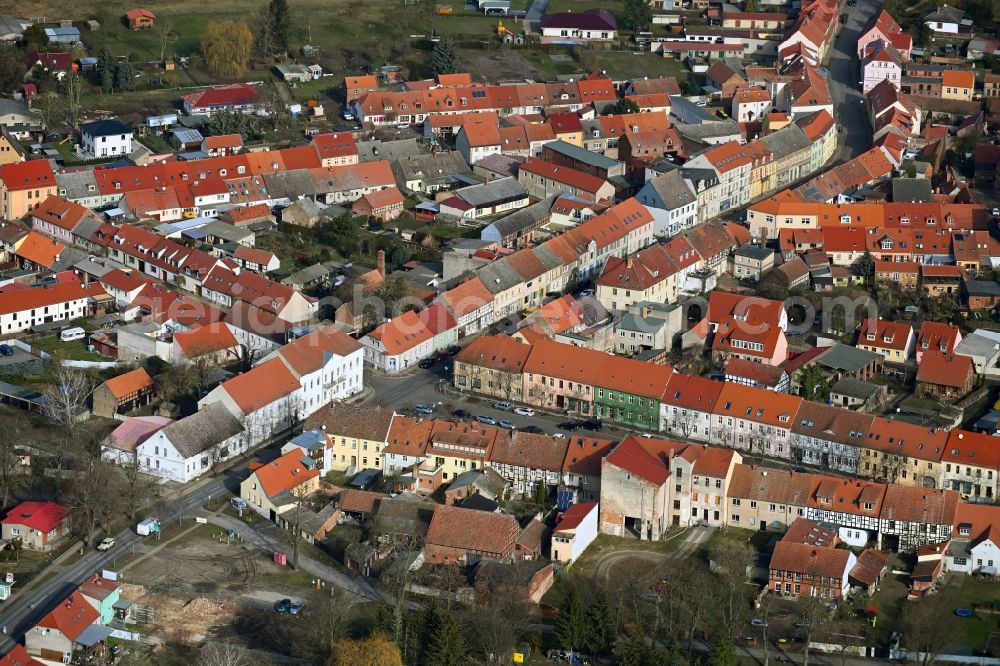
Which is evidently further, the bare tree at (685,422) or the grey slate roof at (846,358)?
the grey slate roof at (846,358)

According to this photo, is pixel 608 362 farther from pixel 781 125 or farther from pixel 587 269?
pixel 781 125

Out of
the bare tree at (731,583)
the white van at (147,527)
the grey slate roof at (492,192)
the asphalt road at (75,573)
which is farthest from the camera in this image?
the grey slate roof at (492,192)

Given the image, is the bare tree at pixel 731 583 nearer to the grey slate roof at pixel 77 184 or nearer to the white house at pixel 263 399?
the white house at pixel 263 399

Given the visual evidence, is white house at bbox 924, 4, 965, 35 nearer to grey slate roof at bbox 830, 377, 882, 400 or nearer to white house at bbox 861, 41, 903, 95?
white house at bbox 861, 41, 903, 95

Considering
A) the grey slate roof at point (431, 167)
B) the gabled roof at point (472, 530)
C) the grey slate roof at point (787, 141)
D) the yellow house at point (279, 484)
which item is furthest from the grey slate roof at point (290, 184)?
the gabled roof at point (472, 530)

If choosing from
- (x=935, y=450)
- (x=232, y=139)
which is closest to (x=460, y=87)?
(x=232, y=139)

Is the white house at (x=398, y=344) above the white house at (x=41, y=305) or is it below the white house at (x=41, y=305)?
below
